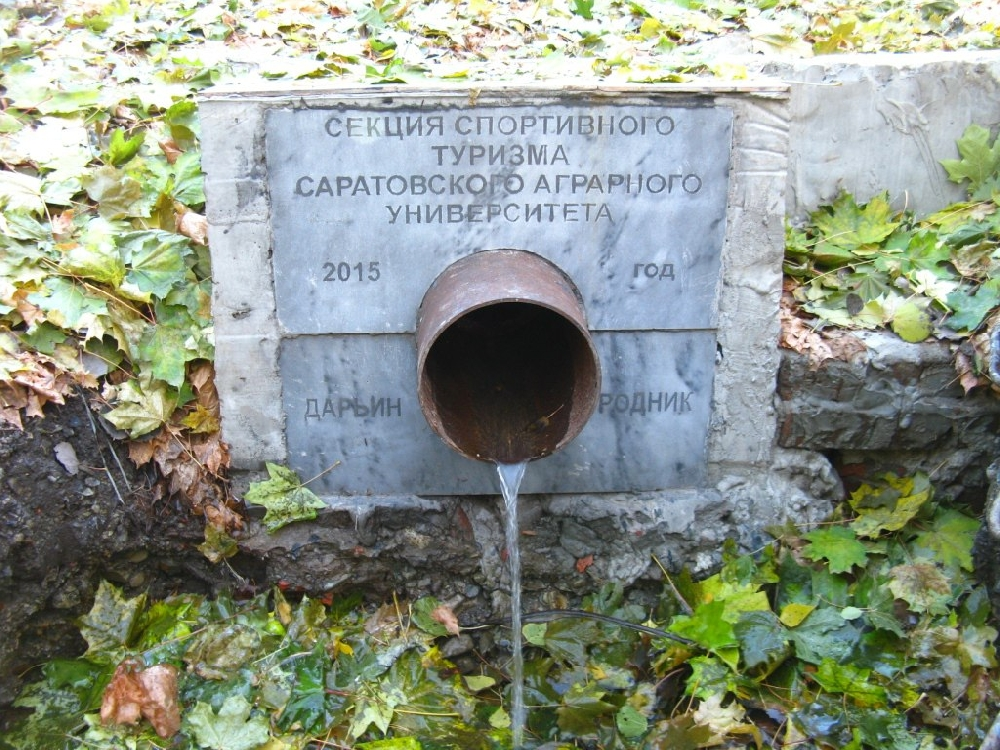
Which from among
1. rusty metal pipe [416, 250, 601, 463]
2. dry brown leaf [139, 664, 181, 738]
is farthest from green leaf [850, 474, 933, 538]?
dry brown leaf [139, 664, 181, 738]

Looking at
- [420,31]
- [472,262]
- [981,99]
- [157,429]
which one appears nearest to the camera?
[472,262]

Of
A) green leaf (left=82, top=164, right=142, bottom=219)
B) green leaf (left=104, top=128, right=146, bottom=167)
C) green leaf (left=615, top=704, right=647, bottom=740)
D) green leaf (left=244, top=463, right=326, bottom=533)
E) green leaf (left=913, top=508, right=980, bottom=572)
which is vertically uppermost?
green leaf (left=104, top=128, right=146, bottom=167)

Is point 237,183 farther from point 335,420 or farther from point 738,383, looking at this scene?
point 738,383

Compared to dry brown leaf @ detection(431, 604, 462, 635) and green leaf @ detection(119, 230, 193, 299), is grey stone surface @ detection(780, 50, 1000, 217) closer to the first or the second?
dry brown leaf @ detection(431, 604, 462, 635)

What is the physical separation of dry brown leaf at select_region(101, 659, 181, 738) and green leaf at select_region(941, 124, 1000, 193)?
3.36 meters

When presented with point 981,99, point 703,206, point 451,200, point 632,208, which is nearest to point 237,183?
point 451,200

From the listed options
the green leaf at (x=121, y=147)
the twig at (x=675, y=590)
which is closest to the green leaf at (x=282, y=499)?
the twig at (x=675, y=590)

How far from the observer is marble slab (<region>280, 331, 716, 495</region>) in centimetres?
307

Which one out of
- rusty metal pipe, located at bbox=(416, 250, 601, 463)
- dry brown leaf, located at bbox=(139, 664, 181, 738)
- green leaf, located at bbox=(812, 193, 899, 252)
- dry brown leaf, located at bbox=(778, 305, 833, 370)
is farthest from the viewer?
green leaf, located at bbox=(812, 193, 899, 252)

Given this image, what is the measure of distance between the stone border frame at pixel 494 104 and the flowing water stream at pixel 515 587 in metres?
0.80

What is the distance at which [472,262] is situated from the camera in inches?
113

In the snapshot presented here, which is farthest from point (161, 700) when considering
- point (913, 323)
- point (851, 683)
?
point (913, 323)

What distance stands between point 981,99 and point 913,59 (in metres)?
0.29

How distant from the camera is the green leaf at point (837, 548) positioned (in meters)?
3.05
